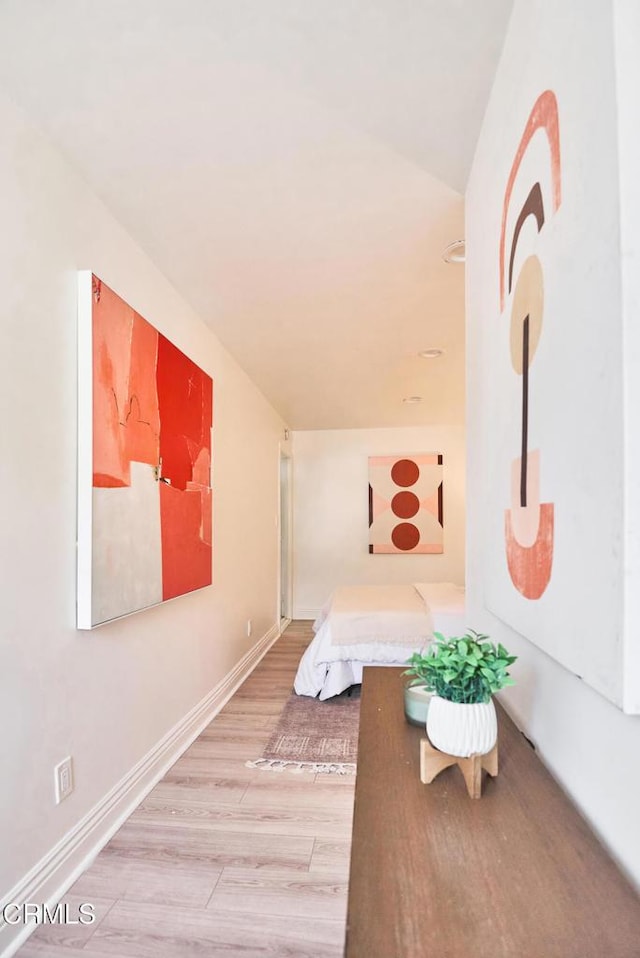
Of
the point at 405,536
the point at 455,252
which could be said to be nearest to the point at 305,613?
the point at 405,536

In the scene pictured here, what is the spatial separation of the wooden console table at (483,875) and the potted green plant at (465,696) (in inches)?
3.4

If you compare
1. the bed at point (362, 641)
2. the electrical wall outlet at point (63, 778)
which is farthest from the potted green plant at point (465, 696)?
the bed at point (362, 641)

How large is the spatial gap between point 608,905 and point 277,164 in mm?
2015

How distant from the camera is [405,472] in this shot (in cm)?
642

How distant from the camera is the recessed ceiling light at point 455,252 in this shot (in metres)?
2.23

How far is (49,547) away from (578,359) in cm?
162

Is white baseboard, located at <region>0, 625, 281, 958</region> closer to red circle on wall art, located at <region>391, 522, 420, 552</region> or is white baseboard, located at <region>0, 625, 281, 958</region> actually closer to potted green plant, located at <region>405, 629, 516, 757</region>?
potted green plant, located at <region>405, 629, 516, 757</region>

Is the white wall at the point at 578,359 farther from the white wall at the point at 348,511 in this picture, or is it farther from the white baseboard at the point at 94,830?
the white wall at the point at 348,511

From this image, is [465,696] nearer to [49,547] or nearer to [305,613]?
[49,547]

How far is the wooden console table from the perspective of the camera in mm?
585

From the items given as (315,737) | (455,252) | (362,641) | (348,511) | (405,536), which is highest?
(455,252)

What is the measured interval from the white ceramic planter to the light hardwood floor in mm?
996

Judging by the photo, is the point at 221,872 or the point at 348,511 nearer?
the point at 221,872

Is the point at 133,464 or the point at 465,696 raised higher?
the point at 133,464
